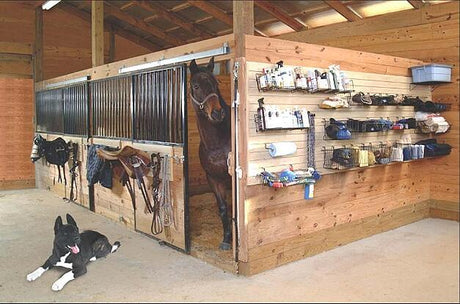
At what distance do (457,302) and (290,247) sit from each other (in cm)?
138

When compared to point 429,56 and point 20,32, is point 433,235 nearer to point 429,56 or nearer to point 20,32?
point 429,56

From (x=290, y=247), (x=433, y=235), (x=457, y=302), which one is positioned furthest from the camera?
(x=433, y=235)

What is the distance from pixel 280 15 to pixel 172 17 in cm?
232

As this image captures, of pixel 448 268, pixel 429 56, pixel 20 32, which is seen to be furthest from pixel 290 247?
pixel 20 32

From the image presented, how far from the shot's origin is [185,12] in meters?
8.30

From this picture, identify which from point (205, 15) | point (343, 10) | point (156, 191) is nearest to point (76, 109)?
point (156, 191)

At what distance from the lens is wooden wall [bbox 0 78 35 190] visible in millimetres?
7973

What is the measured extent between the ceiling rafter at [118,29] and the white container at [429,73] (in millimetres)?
6352

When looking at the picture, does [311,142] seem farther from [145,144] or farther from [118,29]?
[118,29]

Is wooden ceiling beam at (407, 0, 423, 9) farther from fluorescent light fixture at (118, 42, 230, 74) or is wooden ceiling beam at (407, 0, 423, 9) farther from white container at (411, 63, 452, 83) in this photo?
fluorescent light fixture at (118, 42, 230, 74)

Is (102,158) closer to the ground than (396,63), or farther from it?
closer to the ground

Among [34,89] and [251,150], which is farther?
[34,89]

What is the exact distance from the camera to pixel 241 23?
11.3ft

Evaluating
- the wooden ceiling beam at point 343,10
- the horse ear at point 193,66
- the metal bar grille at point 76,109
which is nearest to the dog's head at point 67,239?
the horse ear at point 193,66
